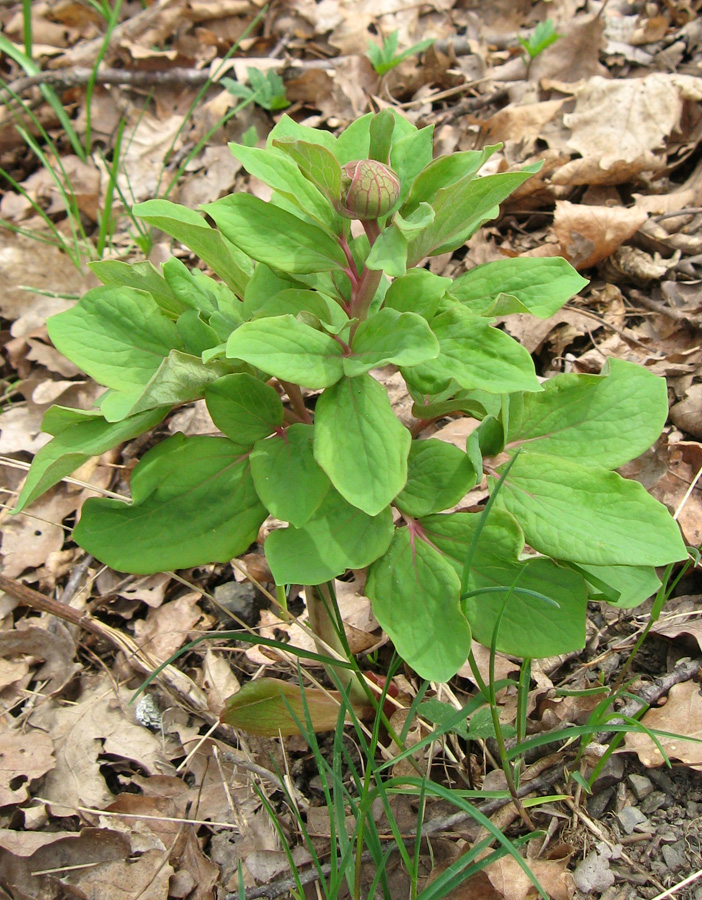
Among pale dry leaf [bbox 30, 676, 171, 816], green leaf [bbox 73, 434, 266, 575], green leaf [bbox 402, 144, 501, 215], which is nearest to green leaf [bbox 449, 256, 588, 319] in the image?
green leaf [bbox 402, 144, 501, 215]

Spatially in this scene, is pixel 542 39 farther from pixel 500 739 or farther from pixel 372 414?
pixel 500 739

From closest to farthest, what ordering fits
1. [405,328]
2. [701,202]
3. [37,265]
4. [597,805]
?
[405,328] < [597,805] < [701,202] < [37,265]

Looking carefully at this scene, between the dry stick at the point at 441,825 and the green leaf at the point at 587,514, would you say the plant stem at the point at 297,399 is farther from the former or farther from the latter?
the dry stick at the point at 441,825

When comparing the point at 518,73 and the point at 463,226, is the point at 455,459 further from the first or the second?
the point at 518,73

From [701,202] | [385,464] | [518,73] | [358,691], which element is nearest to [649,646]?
[358,691]

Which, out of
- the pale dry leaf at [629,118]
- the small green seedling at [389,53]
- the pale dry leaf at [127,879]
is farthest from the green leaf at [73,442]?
the small green seedling at [389,53]
